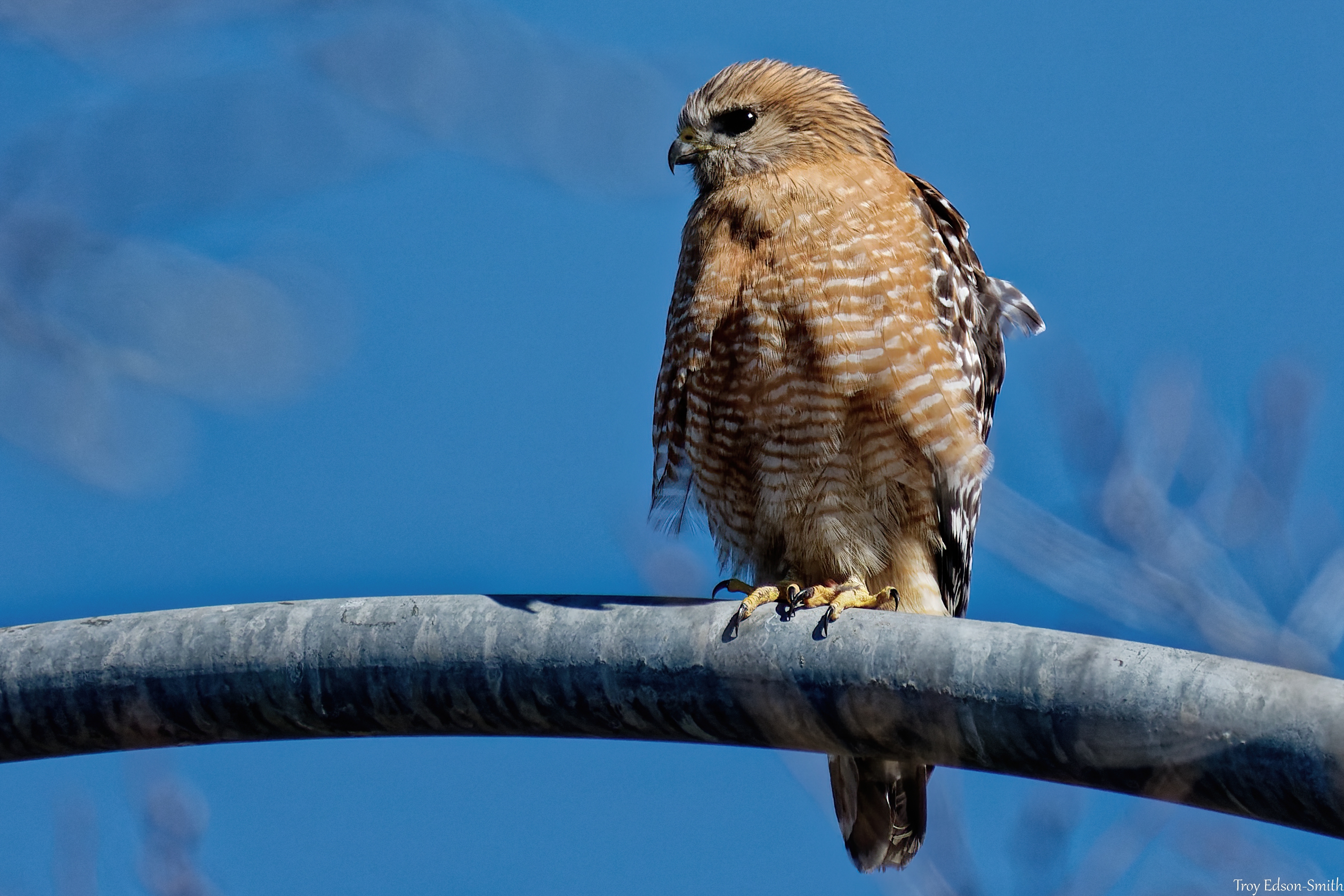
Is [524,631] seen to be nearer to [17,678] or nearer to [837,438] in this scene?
[17,678]

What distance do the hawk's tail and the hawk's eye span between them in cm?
224


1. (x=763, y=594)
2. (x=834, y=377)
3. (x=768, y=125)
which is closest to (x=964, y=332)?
(x=834, y=377)

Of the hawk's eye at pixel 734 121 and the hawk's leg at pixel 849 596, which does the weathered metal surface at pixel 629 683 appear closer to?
the hawk's leg at pixel 849 596

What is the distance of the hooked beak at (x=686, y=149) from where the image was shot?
17.6 ft

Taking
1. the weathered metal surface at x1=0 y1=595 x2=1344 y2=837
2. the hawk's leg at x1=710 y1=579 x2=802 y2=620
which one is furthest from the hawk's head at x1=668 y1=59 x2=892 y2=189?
the weathered metal surface at x1=0 y1=595 x2=1344 y2=837

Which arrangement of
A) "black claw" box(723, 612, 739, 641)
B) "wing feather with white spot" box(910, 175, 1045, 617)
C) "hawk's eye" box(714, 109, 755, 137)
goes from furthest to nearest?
1. "hawk's eye" box(714, 109, 755, 137)
2. "wing feather with white spot" box(910, 175, 1045, 617)
3. "black claw" box(723, 612, 739, 641)

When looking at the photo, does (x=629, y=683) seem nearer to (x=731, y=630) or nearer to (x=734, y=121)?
(x=731, y=630)

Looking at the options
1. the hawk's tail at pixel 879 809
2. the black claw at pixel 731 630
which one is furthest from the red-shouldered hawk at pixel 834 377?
the black claw at pixel 731 630

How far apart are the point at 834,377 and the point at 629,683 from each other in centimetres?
191

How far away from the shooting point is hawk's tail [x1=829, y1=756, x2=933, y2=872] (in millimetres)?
4809

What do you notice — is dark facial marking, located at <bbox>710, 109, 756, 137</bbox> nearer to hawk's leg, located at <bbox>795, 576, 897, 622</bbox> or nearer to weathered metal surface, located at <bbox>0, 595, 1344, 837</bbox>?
hawk's leg, located at <bbox>795, 576, 897, 622</bbox>

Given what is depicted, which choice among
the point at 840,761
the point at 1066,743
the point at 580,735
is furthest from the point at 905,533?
the point at 1066,743

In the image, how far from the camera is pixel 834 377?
4.69m

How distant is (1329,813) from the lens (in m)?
2.32
